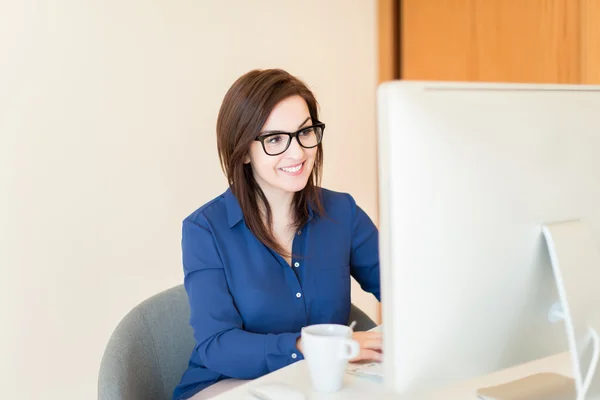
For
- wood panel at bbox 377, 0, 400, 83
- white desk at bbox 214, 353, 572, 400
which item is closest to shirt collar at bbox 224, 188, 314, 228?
white desk at bbox 214, 353, 572, 400

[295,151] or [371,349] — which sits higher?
[295,151]

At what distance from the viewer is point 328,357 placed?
3.42 ft

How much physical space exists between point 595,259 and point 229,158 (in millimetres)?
921

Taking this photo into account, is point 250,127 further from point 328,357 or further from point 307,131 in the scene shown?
point 328,357

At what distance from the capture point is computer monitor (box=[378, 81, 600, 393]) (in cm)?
79

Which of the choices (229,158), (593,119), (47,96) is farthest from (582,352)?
(47,96)

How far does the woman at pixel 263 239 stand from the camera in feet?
4.88

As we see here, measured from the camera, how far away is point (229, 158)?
1652 mm

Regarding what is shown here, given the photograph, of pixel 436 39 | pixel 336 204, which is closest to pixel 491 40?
pixel 436 39

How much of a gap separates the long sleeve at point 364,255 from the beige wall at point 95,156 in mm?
994

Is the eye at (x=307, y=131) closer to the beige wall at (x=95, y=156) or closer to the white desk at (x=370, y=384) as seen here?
the white desk at (x=370, y=384)

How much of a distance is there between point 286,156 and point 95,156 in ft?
3.34

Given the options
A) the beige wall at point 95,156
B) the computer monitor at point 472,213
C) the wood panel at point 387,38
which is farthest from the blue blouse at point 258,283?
the wood panel at point 387,38

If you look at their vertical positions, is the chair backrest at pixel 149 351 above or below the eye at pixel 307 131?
below
